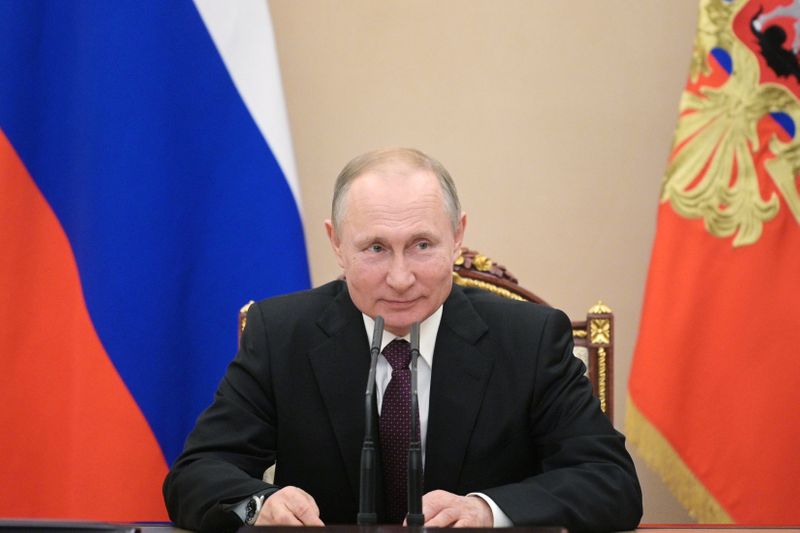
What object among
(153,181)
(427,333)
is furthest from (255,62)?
(427,333)

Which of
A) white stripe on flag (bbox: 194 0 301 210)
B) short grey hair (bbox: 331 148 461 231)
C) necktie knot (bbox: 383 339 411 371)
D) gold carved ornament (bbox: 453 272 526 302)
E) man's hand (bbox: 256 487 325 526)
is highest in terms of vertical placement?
white stripe on flag (bbox: 194 0 301 210)

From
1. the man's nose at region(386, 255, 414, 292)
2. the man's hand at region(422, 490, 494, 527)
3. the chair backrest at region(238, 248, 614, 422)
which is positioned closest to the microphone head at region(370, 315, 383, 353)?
the man's hand at region(422, 490, 494, 527)

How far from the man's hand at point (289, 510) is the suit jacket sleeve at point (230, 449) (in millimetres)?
66

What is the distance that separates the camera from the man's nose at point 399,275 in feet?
7.64

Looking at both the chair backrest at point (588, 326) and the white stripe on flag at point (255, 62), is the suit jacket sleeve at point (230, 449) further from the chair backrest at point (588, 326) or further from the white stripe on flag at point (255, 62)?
the white stripe on flag at point (255, 62)

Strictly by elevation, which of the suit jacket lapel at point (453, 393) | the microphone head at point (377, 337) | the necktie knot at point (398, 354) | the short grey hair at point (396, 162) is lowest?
the suit jacket lapel at point (453, 393)

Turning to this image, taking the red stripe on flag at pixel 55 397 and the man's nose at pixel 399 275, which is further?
the red stripe on flag at pixel 55 397

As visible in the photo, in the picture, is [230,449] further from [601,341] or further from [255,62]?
[255,62]

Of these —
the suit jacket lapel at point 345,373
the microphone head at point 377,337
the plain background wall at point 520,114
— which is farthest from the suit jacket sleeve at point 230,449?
the plain background wall at point 520,114

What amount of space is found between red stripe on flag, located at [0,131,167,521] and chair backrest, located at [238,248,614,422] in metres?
0.60

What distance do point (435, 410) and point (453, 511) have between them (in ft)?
1.48

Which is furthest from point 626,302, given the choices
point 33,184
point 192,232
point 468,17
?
point 33,184

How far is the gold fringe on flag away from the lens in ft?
11.3

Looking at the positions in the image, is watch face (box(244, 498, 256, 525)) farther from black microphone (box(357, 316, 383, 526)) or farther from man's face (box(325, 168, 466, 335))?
man's face (box(325, 168, 466, 335))
